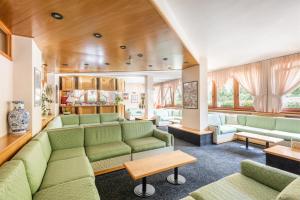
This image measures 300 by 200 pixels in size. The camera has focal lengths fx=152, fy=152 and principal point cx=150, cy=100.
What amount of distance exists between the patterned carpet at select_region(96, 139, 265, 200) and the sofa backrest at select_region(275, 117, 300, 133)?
3.30 feet

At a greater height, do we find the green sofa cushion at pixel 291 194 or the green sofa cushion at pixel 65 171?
the green sofa cushion at pixel 291 194

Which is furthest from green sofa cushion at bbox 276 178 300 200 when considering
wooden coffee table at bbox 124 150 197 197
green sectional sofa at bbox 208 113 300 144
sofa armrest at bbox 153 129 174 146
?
green sectional sofa at bbox 208 113 300 144

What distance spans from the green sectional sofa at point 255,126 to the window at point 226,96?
836mm

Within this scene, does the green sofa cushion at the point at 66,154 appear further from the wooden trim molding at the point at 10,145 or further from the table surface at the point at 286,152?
the table surface at the point at 286,152

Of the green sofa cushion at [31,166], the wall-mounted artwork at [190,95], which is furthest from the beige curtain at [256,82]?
the green sofa cushion at [31,166]

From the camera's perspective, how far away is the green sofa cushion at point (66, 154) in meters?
2.37

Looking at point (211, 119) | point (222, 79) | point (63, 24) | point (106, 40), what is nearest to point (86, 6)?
point (63, 24)

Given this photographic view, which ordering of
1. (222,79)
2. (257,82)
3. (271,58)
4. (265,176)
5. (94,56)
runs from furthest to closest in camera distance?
(222,79), (257,82), (271,58), (94,56), (265,176)

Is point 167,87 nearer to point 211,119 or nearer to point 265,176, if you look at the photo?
point 211,119

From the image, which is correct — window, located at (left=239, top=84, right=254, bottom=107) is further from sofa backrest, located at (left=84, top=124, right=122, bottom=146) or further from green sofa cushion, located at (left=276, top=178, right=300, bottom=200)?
green sofa cushion, located at (left=276, top=178, right=300, bottom=200)

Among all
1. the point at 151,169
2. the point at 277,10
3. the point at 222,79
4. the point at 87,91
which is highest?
the point at 277,10

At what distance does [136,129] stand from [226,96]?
444cm

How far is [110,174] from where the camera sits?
2703mm

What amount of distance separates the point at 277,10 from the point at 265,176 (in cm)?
226
